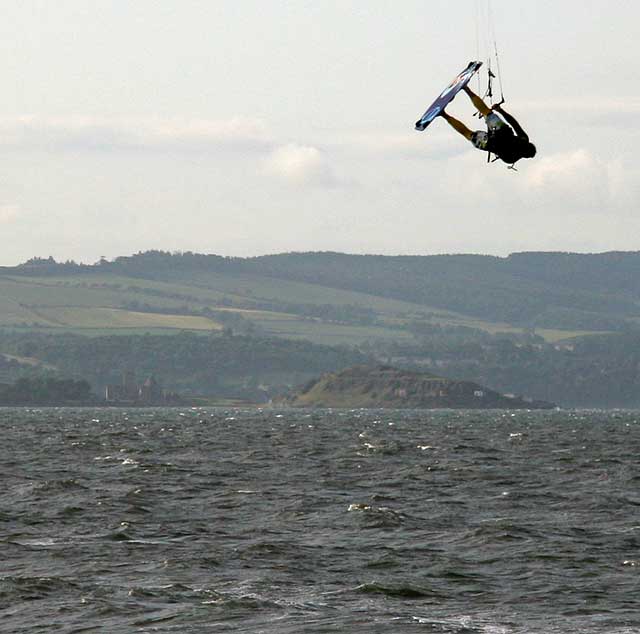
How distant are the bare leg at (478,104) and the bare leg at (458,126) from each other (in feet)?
2.25

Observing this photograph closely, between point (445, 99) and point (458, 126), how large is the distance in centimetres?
95

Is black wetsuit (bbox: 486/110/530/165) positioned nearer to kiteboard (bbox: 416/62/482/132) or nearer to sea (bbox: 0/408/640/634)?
kiteboard (bbox: 416/62/482/132)

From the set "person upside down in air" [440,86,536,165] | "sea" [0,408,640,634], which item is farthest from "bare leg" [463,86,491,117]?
"sea" [0,408,640,634]

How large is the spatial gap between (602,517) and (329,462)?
Result: 107 feet

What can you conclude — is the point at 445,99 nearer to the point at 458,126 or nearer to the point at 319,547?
the point at 458,126

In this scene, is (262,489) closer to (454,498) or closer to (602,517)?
(454,498)

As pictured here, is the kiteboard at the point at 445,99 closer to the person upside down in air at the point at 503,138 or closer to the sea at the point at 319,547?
the person upside down in air at the point at 503,138

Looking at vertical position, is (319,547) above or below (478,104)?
below

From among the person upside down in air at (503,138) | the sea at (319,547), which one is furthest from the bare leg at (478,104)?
the sea at (319,547)

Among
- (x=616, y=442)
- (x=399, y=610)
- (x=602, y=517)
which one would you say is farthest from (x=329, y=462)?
(x=399, y=610)

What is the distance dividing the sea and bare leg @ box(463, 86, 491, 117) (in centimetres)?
1134

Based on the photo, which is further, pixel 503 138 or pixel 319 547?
pixel 319 547

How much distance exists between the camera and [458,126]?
35.7 meters

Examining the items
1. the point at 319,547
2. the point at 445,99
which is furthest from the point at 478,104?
the point at 319,547
